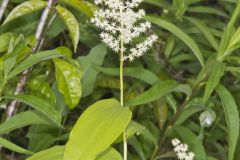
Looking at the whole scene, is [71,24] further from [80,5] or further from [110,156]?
[110,156]

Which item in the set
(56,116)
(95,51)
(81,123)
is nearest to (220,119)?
(95,51)

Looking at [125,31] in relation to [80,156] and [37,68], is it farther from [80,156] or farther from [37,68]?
[37,68]

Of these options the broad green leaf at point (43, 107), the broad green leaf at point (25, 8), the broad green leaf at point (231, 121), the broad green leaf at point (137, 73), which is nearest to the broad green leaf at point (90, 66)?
the broad green leaf at point (137, 73)

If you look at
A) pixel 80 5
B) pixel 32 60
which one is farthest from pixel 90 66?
pixel 32 60

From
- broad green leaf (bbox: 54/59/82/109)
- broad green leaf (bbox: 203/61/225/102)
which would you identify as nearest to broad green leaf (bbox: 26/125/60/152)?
broad green leaf (bbox: 54/59/82/109)

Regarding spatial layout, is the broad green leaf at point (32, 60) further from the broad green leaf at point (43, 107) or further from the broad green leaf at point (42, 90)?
the broad green leaf at point (42, 90)

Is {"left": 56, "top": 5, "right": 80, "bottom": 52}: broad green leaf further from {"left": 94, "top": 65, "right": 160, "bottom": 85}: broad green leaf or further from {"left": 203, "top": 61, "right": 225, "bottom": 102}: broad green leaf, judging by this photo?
{"left": 203, "top": 61, "right": 225, "bottom": 102}: broad green leaf

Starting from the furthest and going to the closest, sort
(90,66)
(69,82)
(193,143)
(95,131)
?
(90,66)
(193,143)
(69,82)
(95,131)
